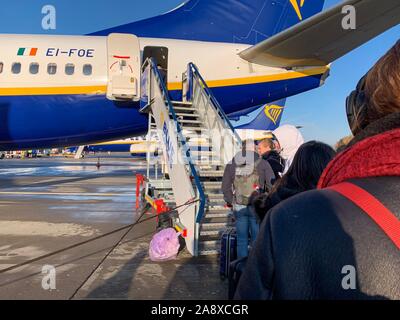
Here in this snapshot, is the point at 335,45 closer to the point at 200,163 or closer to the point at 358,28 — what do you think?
the point at 358,28

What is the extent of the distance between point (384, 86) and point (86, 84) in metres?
9.88

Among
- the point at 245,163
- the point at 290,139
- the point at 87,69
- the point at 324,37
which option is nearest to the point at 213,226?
the point at 245,163

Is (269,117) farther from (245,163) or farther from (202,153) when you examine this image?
(245,163)

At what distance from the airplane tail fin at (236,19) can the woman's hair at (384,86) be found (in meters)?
11.5

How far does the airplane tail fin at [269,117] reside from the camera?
34750 millimetres

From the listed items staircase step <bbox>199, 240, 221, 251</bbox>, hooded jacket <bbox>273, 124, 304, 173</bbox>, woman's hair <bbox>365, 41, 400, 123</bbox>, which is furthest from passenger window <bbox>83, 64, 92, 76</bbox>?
woman's hair <bbox>365, 41, 400, 123</bbox>

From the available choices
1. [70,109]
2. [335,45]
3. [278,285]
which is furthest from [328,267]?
[70,109]

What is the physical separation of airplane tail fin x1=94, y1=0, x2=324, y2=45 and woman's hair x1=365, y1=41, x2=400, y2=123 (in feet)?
37.6

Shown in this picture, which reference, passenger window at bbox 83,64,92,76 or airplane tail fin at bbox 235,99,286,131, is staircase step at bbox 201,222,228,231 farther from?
airplane tail fin at bbox 235,99,286,131

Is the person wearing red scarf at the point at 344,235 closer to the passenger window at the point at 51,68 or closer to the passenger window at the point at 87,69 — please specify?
the passenger window at the point at 87,69

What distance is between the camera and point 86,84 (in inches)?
388

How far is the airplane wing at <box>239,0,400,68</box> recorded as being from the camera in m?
6.91

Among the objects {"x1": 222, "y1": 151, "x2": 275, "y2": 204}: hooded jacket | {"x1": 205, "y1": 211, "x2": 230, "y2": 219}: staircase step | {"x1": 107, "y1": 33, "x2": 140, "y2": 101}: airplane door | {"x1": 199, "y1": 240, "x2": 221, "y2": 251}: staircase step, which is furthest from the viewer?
{"x1": 107, "y1": 33, "x2": 140, "y2": 101}: airplane door

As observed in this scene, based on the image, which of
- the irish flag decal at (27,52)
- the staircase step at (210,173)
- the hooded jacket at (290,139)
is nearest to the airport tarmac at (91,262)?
the staircase step at (210,173)
